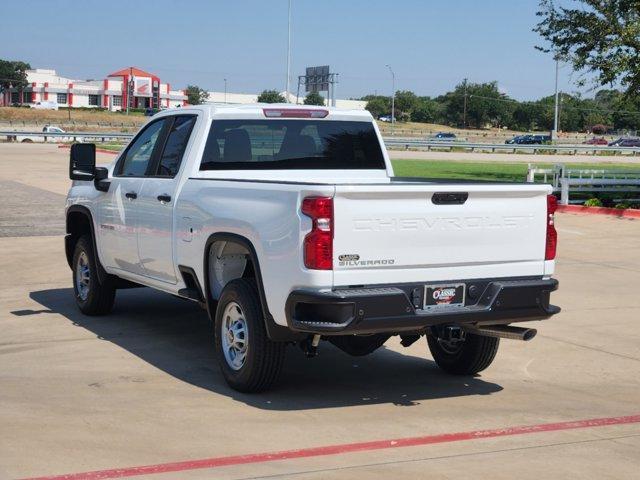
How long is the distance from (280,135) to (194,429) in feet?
9.99

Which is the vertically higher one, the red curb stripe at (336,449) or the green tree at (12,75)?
the green tree at (12,75)

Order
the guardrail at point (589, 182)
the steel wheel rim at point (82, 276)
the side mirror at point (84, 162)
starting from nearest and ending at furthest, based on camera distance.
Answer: the side mirror at point (84, 162) → the steel wheel rim at point (82, 276) → the guardrail at point (589, 182)

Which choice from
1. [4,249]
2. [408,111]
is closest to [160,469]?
[4,249]

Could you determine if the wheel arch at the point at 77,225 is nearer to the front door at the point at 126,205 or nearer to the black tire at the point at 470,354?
the front door at the point at 126,205

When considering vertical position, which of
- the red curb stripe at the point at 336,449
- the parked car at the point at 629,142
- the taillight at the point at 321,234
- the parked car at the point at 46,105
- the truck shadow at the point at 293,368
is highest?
the parked car at the point at 46,105

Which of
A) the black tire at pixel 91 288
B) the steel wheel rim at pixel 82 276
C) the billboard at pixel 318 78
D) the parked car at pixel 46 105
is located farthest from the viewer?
the parked car at pixel 46 105

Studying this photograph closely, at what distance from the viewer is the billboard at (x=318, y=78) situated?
345 ft

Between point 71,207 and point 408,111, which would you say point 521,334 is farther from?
point 408,111

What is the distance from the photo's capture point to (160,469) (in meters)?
5.52

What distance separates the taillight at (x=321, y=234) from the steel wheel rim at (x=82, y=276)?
172 inches

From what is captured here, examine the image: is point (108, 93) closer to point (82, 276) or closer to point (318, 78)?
point (318, 78)

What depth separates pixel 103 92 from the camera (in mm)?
148625

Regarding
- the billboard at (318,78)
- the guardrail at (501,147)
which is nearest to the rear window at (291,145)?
the guardrail at (501,147)

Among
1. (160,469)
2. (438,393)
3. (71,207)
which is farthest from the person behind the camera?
(71,207)
